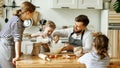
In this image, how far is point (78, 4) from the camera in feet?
17.4

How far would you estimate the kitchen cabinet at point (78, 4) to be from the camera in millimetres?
5250

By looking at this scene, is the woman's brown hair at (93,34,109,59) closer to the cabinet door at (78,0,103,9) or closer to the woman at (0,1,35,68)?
the woman at (0,1,35,68)

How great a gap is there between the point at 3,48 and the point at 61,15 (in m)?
3.05

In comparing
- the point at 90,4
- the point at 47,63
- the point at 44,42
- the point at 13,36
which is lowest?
the point at 47,63

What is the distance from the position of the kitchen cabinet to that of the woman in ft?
8.53

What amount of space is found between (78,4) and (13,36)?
2.85 metres

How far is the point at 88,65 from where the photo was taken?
7.79 feet

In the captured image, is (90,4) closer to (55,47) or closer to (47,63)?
(55,47)

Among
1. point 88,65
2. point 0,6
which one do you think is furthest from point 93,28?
point 88,65

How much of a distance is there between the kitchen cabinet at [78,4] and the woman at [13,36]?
8.53 feet

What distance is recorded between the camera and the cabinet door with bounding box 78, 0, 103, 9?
5.33 metres

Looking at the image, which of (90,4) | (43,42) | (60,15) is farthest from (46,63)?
(60,15)

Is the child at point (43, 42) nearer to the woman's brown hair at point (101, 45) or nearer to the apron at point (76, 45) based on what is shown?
the apron at point (76, 45)

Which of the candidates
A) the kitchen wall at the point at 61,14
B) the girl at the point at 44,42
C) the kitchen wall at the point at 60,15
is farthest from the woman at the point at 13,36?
the kitchen wall at the point at 61,14
